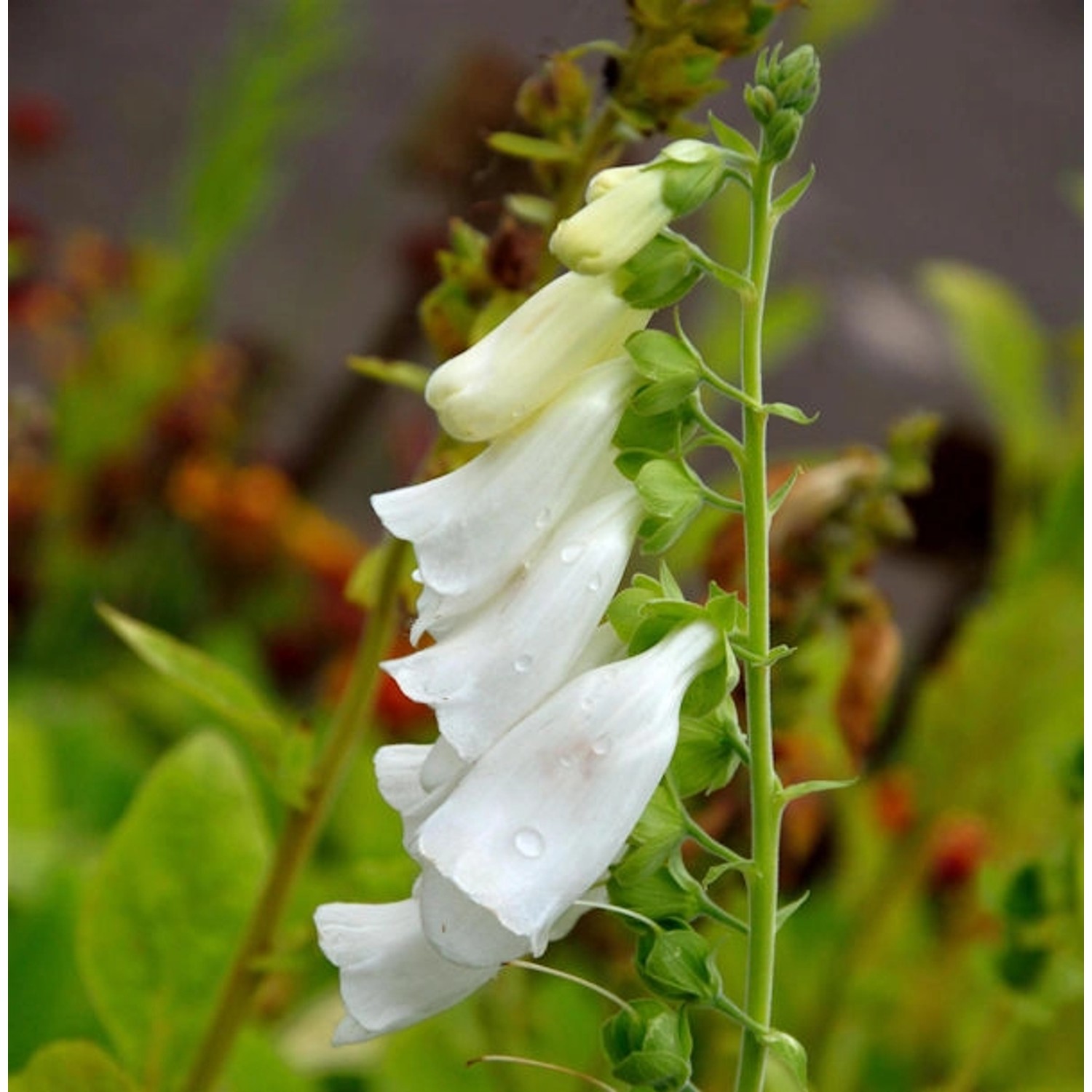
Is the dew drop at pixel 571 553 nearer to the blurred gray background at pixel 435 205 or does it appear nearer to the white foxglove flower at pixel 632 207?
the white foxglove flower at pixel 632 207

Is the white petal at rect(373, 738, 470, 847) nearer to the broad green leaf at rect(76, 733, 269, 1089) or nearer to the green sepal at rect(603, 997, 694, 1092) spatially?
the green sepal at rect(603, 997, 694, 1092)

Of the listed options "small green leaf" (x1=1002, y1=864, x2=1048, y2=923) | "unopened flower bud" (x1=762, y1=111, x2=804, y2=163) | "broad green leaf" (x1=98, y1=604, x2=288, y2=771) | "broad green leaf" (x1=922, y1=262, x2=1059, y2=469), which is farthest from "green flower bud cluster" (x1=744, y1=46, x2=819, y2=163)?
"broad green leaf" (x1=922, y1=262, x2=1059, y2=469)

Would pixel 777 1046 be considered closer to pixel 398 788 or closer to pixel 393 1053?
pixel 398 788

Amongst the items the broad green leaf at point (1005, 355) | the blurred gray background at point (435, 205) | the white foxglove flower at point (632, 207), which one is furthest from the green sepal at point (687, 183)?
the blurred gray background at point (435, 205)

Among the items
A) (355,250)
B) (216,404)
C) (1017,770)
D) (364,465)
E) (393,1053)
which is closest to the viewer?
(393,1053)

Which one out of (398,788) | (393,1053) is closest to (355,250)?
(393,1053)

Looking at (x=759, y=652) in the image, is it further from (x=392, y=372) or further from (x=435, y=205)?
(x=435, y=205)
